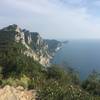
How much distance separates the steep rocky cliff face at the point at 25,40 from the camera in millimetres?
76250

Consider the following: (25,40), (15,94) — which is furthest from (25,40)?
(15,94)

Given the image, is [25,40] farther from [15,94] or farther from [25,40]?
[15,94]

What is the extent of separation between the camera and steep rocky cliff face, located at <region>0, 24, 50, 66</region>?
76250 mm

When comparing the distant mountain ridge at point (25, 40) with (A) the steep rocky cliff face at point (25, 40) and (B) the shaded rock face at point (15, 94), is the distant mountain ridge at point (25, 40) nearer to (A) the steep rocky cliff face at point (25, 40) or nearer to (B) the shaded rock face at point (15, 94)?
(A) the steep rocky cliff face at point (25, 40)

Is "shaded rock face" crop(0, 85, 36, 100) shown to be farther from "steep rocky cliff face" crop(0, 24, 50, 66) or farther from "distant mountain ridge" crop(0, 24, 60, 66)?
"distant mountain ridge" crop(0, 24, 60, 66)

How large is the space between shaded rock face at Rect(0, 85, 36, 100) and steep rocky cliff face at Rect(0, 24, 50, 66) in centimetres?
4434

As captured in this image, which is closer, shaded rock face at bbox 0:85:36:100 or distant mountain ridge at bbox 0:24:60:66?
shaded rock face at bbox 0:85:36:100

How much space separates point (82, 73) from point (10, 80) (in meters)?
80.4

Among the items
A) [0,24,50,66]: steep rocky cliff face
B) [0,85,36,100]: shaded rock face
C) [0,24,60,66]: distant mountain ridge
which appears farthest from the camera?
[0,24,60,66]: distant mountain ridge

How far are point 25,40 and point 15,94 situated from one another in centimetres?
9663

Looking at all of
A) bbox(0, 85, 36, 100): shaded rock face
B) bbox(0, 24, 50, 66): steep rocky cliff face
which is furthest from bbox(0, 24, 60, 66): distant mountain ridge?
bbox(0, 85, 36, 100): shaded rock face

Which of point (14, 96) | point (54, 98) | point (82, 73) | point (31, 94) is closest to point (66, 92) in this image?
point (54, 98)

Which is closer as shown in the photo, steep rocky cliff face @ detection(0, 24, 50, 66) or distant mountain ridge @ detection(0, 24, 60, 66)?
steep rocky cliff face @ detection(0, 24, 50, 66)

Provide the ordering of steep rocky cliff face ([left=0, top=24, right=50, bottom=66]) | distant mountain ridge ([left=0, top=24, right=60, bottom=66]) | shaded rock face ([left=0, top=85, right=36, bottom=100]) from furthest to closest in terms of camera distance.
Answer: distant mountain ridge ([left=0, top=24, right=60, bottom=66]) → steep rocky cliff face ([left=0, top=24, right=50, bottom=66]) → shaded rock face ([left=0, top=85, right=36, bottom=100])
